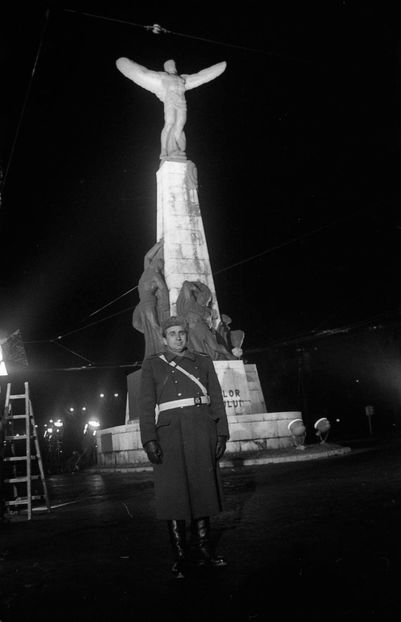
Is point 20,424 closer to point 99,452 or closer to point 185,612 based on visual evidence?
point 99,452

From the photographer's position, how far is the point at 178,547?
134 inches

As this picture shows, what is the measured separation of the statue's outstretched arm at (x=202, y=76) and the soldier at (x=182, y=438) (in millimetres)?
14533

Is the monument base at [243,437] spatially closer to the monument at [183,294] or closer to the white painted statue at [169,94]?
the monument at [183,294]

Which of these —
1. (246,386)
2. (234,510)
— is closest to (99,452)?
(246,386)

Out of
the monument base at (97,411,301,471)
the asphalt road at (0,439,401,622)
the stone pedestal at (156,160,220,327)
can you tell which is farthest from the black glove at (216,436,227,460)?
the stone pedestal at (156,160,220,327)

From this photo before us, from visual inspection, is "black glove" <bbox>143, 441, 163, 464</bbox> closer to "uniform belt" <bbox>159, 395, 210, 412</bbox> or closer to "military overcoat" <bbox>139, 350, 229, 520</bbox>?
"military overcoat" <bbox>139, 350, 229, 520</bbox>

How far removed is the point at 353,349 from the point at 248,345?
12713 mm

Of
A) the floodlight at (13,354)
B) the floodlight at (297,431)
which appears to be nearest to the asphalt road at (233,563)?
the floodlight at (13,354)

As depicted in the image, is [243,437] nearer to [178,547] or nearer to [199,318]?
[199,318]

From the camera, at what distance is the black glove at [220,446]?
3.66 m

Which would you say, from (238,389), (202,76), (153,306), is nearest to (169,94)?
(202,76)

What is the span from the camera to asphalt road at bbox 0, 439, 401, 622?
2.63 metres

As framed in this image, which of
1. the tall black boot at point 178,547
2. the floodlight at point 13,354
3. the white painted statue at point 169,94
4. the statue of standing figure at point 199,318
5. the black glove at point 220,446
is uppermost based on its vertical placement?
the white painted statue at point 169,94

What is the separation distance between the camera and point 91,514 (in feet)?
20.3
